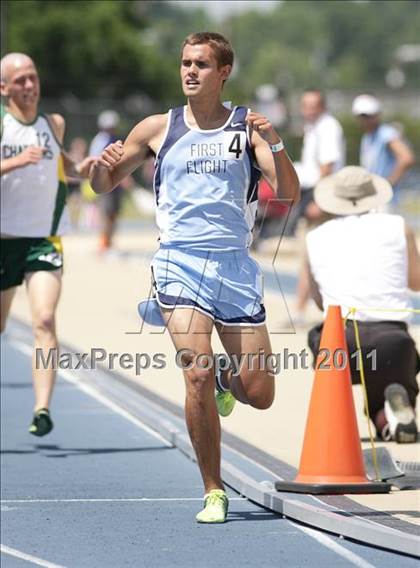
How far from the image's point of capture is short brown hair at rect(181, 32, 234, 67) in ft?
26.2

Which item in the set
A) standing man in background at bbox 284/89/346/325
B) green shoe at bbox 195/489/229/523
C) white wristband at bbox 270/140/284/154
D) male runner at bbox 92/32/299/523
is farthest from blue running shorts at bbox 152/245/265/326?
standing man in background at bbox 284/89/346/325

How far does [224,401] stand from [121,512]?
2.44 ft

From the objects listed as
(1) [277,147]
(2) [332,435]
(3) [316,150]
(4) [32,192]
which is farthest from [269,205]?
(1) [277,147]

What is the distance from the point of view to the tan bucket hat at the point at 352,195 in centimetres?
1102

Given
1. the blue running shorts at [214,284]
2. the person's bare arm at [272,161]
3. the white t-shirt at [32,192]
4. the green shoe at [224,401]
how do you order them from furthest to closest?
the white t-shirt at [32,192], the green shoe at [224,401], the blue running shorts at [214,284], the person's bare arm at [272,161]

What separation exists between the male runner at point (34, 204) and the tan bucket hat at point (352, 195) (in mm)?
1497

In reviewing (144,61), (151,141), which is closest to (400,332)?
(151,141)

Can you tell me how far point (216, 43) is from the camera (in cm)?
801

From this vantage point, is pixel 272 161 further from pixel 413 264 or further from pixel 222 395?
pixel 413 264

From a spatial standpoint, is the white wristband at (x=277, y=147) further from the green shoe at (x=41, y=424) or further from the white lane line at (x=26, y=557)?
the green shoe at (x=41, y=424)

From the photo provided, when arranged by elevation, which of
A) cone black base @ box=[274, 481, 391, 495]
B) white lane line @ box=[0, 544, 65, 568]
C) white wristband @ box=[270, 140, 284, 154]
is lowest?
white lane line @ box=[0, 544, 65, 568]

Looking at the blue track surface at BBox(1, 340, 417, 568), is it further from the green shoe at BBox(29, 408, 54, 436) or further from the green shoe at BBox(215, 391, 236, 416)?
the green shoe at BBox(215, 391, 236, 416)

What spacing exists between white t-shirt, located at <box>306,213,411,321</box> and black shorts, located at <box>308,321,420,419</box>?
8 cm

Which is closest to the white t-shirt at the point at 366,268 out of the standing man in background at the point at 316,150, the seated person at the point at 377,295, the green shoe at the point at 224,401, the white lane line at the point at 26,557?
the seated person at the point at 377,295
